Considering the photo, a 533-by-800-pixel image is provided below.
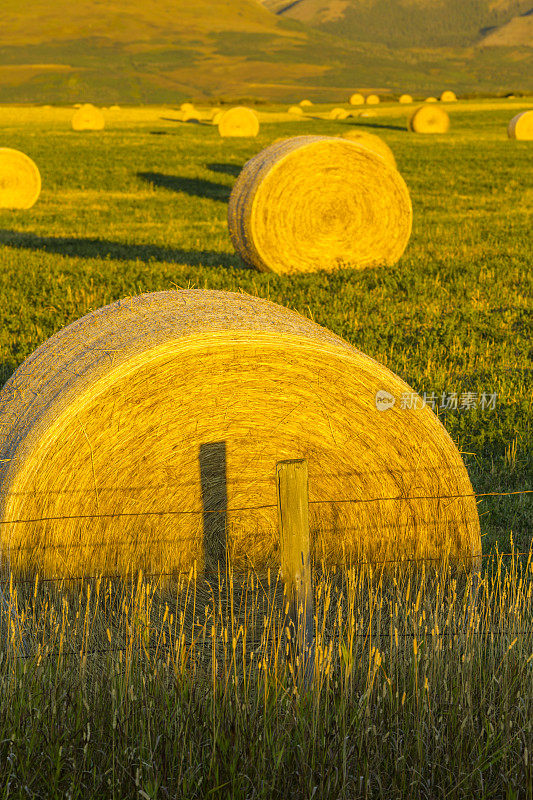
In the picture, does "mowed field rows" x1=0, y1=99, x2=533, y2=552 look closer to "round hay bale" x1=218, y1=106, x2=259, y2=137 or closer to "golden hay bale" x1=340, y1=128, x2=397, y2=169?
"golden hay bale" x1=340, y1=128, x2=397, y2=169

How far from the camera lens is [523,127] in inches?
1697

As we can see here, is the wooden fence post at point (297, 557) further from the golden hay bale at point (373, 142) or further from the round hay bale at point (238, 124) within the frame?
the round hay bale at point (238, 124)

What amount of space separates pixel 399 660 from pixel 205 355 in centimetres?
174

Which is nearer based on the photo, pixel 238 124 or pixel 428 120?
pixel 238 124

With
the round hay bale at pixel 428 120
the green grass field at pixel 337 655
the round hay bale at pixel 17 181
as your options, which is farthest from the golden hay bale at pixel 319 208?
the round hay bale at pixel 428 120

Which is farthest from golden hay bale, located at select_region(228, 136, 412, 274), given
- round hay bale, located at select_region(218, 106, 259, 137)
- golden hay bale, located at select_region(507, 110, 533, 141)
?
round hay bale, located at select_region(218, 106, 259, 137)

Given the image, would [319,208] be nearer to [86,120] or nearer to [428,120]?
[428,120]

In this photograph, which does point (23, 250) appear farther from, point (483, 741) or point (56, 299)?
point (483, 741)

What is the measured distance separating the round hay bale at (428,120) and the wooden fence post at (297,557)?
151 ft

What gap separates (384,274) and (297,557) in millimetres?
10688

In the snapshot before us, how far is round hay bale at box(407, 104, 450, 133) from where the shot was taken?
47750 millimetres

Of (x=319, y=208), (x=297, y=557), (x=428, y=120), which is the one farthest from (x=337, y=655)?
(x=428, y=120)

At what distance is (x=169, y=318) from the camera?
5.35m

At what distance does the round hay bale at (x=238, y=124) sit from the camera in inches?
1813
